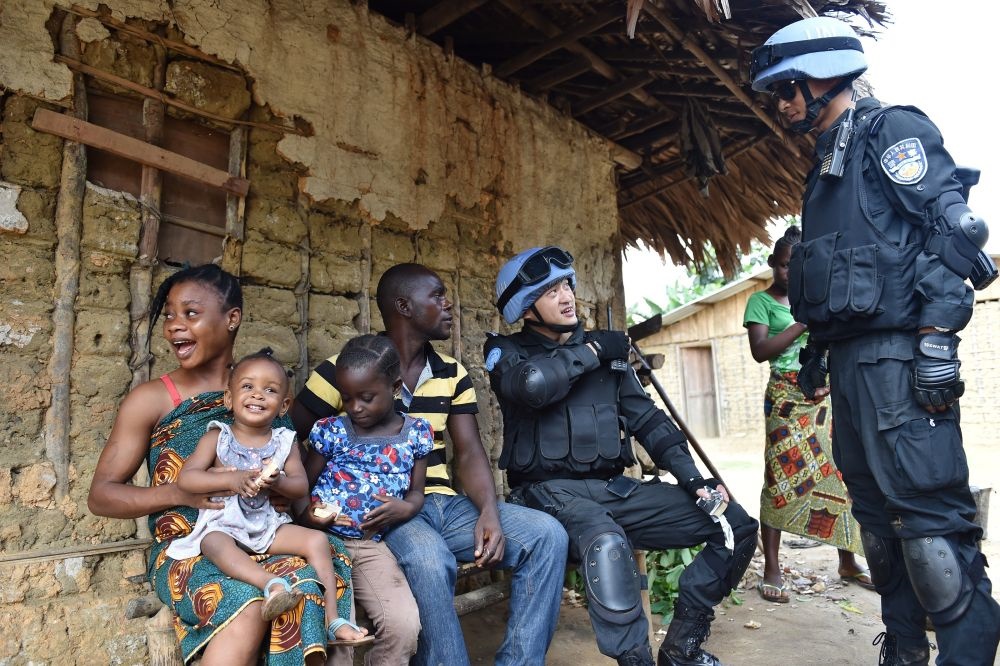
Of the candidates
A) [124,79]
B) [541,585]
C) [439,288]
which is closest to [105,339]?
[124,79]

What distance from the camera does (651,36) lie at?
3758 millimetres

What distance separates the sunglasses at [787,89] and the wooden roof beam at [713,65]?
0.79 metres

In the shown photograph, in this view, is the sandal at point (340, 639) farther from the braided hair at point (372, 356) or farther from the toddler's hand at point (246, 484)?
the braided hair at point (372, 356)

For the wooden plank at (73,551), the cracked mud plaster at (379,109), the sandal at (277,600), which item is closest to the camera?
the sandal at (277,600)

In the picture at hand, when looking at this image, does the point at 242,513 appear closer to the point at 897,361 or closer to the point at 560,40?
the point at 897,361

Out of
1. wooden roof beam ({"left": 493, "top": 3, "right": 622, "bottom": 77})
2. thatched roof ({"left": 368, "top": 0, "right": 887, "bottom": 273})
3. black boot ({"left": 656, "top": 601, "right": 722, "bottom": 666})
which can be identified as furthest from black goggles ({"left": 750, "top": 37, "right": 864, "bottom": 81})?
black boot ({"left": 656, "top": 601, "right": 722, "bottom": 666})

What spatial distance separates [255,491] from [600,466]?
137 cm

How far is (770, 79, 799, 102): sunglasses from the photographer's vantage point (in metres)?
2.56

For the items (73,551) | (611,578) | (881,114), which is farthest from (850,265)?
(73,551)

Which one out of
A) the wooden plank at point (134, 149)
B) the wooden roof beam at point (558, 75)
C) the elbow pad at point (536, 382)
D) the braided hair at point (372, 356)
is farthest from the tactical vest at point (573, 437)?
the wooden roof beam at point (558, 75)

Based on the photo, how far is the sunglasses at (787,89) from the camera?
8.41ft

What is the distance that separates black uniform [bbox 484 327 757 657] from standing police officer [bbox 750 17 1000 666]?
0.53 meters

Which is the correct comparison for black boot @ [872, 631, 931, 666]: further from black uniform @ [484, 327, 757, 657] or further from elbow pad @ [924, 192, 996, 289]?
elbow pad @ [924, 192, 996, 289]

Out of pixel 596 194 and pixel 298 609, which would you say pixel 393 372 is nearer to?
pixel 298 609
